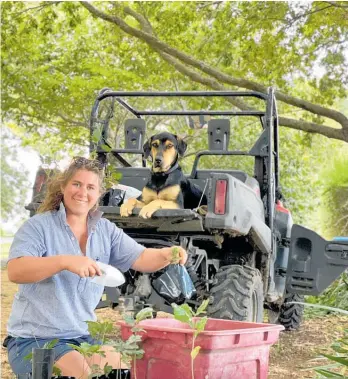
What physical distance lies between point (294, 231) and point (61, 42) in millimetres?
11814

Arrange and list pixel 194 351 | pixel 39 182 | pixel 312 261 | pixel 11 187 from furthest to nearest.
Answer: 1. pixel 11 187
2. pixel 312 261
3. pixel 39 182
4. pixel 194 351

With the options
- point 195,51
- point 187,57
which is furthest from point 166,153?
point 195,51

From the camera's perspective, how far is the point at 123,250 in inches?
119

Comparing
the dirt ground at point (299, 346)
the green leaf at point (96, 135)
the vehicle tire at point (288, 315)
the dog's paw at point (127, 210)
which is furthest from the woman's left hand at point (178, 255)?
the vehicle tire at point (288, 315)

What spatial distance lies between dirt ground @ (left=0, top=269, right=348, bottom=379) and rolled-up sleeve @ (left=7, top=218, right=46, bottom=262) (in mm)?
1802

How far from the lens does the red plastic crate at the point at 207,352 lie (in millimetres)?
2014

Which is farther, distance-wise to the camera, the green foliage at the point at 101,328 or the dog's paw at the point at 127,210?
the dog's paw at the point at 127,210

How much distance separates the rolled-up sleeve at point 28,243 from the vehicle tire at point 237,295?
1921mm

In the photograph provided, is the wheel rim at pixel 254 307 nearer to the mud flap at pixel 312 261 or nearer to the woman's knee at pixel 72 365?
the mud flap at pixel 312 261

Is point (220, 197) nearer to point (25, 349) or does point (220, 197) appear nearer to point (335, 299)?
point (25, 349)

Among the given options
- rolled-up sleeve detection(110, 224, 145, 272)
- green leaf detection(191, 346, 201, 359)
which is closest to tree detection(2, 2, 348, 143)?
rolled-up sleeve detection(110, 224, 145, 272)

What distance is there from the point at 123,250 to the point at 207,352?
107cm

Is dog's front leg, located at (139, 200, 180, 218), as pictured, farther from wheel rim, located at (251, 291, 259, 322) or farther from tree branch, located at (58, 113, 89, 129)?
tree branch, located at (58, 113, 89, 129)

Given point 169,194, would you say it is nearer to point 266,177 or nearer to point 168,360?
point 266,177
